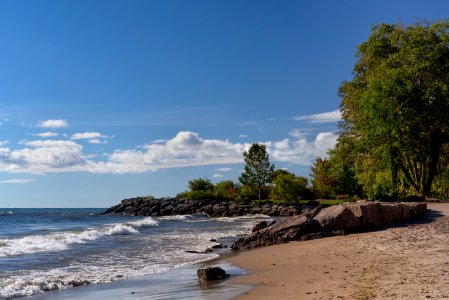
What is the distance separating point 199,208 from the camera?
67.6 m

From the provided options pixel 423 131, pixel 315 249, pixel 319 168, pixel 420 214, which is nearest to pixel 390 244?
pixel 315 249

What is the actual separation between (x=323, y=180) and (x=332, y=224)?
167 ft

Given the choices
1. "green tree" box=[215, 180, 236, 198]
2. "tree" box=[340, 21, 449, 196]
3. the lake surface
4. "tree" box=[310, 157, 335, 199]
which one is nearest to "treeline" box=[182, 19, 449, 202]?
"tree" box=[340, 21, 449, 196]

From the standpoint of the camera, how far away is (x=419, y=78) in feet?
114

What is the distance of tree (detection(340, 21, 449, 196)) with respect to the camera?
3359cm

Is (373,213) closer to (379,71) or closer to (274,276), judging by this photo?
(274,276)

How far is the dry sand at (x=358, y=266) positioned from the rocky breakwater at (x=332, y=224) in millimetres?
1085

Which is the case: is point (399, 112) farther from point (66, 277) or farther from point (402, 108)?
point (66, 277)

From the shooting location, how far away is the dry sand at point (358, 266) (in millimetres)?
8758

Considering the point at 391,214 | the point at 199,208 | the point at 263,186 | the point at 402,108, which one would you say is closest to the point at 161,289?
the point at 391,214

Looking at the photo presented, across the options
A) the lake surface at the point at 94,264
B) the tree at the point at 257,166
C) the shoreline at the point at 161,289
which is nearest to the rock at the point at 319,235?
the lake surface at the point at 94,264

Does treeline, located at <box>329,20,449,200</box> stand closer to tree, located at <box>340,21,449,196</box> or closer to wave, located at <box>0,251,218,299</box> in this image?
tree, located at <box>340,21,449,196</box>

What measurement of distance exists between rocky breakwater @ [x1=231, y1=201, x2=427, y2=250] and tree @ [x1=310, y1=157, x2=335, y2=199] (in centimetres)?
4728

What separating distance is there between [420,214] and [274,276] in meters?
12.9
